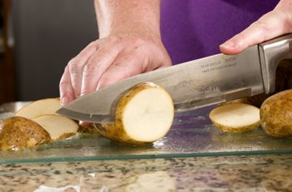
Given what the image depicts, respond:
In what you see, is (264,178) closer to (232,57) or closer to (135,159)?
(135,159)

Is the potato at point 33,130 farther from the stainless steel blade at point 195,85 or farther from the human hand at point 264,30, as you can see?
the human hand at point 264,30

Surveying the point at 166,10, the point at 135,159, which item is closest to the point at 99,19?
the point at 166,10

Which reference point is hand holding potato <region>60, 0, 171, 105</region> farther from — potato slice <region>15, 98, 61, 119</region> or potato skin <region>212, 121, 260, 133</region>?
potato skin <region>212, 121, 260, 133</region>

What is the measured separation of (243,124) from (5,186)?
0.52 m

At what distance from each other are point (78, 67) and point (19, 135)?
25 centimetres

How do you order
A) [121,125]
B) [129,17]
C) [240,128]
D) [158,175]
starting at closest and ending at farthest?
[158,175] → [121,125] → [240,128] → [129,17]

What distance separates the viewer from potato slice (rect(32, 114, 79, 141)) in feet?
4.17

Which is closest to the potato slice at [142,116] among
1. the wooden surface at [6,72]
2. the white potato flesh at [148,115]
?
the white potato flesh at [148,115]

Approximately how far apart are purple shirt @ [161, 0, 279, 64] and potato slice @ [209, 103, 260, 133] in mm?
565

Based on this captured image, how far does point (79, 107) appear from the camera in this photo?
120 cm

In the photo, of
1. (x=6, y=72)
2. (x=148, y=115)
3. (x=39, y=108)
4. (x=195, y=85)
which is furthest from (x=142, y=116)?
(x=6, y=72)

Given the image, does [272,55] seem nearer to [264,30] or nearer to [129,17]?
[264,30]

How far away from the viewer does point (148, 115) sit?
1175mm

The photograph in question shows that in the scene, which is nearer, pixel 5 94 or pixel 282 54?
pixel 282 54
